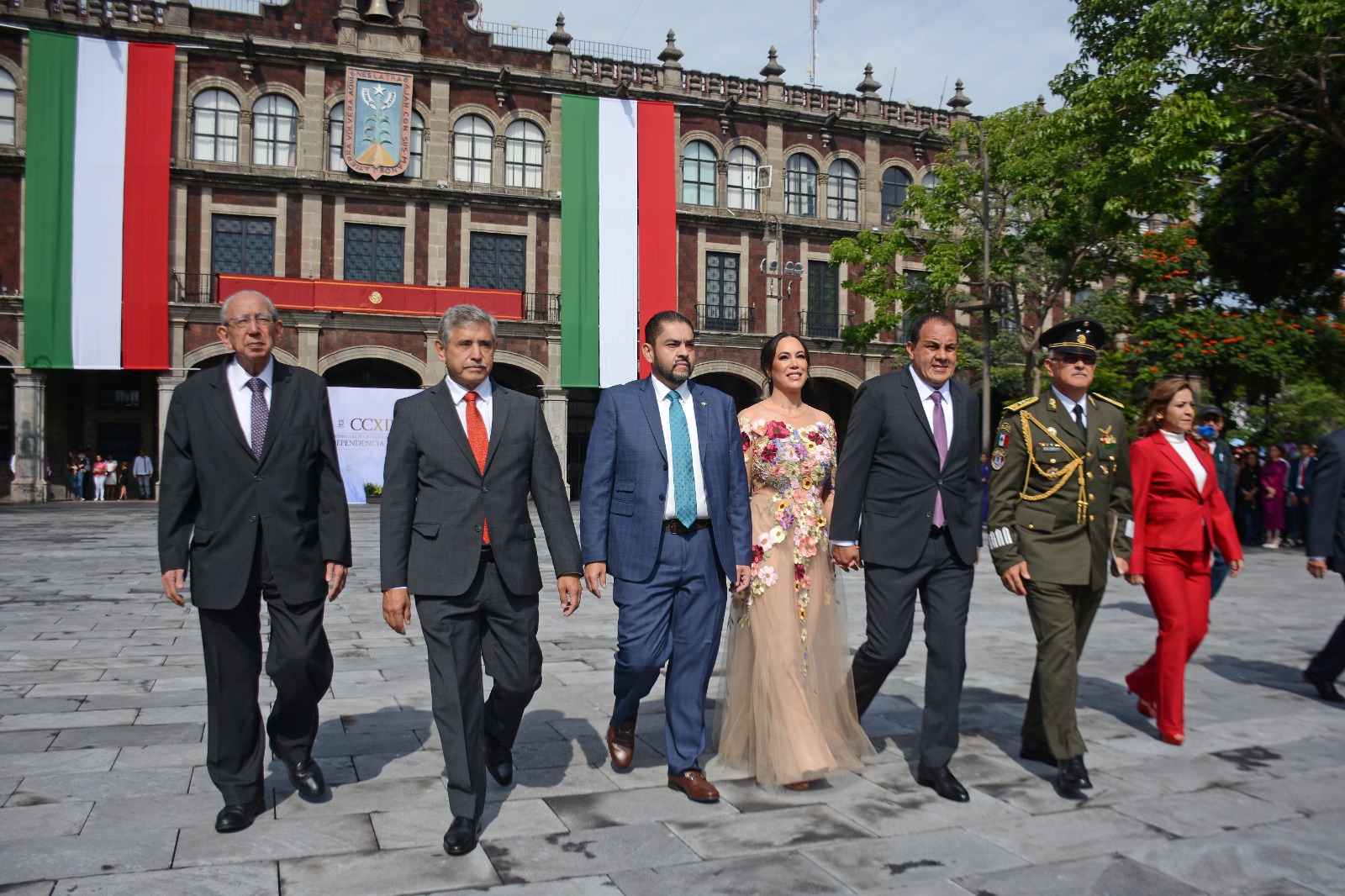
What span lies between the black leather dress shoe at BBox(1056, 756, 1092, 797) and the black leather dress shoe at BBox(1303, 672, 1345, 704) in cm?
305

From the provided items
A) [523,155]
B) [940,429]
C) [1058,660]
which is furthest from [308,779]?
[523,155]

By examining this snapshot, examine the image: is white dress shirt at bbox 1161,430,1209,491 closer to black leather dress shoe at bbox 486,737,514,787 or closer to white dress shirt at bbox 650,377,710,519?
white dress shirt at bbox 650,377,710,519

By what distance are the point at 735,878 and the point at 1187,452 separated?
12.9 ft

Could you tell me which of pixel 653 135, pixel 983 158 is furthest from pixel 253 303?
pixel 653 135

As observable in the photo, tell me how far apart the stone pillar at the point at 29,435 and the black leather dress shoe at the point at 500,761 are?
28147 millimetres

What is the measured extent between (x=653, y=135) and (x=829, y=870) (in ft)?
102

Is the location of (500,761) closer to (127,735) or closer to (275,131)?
(127,735)

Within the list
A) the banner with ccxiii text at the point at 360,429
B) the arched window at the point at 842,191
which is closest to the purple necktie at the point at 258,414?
the banner with ccxiii text at the point at 360,429

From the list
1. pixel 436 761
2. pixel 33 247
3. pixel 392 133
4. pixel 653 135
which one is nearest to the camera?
pixel 436 761


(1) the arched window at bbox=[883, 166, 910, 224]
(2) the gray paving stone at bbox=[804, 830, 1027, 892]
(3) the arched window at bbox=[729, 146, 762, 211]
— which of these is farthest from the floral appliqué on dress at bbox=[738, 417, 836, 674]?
(1) the arched window at bbox=[883, 166, 910, 224]

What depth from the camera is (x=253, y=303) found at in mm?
4305

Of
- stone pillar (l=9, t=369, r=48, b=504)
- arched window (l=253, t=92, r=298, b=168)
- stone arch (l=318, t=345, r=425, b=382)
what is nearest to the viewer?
stone pillar (l=9, t=369, r=48, b=504)

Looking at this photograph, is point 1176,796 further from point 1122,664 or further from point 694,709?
point 1122,664

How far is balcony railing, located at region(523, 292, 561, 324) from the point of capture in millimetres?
31734
